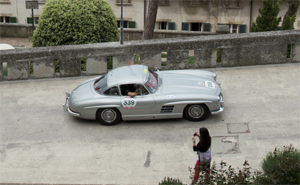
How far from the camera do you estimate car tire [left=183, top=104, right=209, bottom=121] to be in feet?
32.5

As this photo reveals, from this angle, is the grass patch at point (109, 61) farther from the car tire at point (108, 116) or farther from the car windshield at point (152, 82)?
the car tire at point (108, 116)

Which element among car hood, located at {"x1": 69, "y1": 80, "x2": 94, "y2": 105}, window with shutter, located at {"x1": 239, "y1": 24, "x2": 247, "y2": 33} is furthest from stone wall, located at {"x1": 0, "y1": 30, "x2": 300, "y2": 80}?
window with shutter, located at {"x1": 239, "y1": 24, "x2": 247, "y2": 33}

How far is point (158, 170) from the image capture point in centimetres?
845

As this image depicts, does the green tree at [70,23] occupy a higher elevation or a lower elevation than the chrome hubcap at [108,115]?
higher

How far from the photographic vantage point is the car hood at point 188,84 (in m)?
10.0

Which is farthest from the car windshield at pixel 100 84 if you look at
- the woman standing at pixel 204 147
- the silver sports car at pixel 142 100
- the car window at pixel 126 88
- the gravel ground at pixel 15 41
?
the gravel ground at pixel 15 41

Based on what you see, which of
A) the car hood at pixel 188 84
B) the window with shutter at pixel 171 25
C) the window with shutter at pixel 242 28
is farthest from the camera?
the window with shutter at pixel 171 25

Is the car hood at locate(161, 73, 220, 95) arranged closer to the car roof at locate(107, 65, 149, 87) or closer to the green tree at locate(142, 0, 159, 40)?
the car roof at locate(107, 65, 149, 87)

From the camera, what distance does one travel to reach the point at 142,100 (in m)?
9.79

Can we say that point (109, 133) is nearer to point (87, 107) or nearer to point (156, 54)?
point (87, 107)

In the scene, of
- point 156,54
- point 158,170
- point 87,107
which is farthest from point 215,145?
point 156,54

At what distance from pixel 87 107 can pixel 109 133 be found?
2.58ft

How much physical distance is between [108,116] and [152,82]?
1289mm

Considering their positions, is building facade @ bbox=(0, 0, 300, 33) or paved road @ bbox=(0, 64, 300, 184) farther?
building facade @ bbox=(0, 0, 300, 33)
